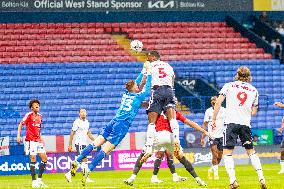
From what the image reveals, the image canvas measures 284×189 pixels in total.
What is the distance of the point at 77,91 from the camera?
43.2 meters

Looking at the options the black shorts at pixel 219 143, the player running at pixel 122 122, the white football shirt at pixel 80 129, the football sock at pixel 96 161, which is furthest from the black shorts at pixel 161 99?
the white football shirt at pixel 80 129

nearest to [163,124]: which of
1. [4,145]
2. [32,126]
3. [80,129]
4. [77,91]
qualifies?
[32,126]

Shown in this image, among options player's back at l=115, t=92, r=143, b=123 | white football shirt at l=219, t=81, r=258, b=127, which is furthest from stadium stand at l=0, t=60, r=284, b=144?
white football shirt at l=219, t=81, r=258, b=127

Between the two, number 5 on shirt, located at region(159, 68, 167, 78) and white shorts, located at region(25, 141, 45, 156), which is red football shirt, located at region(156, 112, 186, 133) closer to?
number 5 on shirt, located at region(159, 68, 167, 78)

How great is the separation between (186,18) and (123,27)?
13.9 ft

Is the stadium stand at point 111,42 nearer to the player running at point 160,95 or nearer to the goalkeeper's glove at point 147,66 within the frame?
the player running at point 160,95

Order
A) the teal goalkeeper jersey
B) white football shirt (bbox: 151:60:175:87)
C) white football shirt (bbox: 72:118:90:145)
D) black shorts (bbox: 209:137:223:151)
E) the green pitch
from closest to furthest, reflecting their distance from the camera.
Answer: the green pitch, white football shirt (bbox: 151:60:175:87), the teal goalkeeper jersey, black shorts (bbox: 209:137:223:151), white football shirt (bbox: 72:118:90:145)

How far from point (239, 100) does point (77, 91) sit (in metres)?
25.5

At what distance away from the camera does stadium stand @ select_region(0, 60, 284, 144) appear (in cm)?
4153

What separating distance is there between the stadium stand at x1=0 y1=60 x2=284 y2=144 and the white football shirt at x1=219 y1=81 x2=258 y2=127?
2273cm

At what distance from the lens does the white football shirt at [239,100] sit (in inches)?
714

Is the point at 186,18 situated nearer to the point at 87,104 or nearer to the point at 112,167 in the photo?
the point at 87,104

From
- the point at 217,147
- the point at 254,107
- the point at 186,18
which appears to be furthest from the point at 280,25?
the point at 254,107

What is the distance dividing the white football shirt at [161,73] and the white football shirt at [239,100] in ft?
14.1
